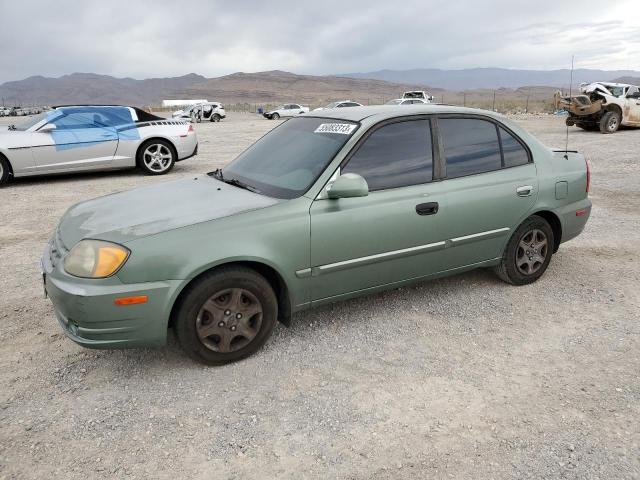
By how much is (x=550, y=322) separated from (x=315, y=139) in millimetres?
2229

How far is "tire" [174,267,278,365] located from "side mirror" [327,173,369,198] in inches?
28.5

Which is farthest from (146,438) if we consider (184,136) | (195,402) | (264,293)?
(184,136)

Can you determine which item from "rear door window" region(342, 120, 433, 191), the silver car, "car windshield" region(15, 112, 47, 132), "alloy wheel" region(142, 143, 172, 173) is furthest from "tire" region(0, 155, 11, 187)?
"rear door window" region(342, 120, 433, 191)

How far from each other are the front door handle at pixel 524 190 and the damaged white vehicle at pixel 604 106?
580 inches

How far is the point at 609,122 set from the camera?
17.5m

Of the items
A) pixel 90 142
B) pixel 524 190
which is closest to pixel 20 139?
pixel 90 142

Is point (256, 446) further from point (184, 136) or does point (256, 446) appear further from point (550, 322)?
point (184, 136)

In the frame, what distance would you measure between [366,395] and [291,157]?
5.86 ft

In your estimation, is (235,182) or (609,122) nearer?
(235,182)

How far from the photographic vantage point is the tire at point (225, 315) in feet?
9.93

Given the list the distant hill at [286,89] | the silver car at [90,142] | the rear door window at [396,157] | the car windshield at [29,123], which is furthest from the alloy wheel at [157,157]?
the distant hill at [286,89]

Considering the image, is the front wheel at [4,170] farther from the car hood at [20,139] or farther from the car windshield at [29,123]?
the car windshield at [29,123]

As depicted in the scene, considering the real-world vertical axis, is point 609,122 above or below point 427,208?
above

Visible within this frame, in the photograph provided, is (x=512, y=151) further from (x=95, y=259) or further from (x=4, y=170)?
(x=4, y=170)
